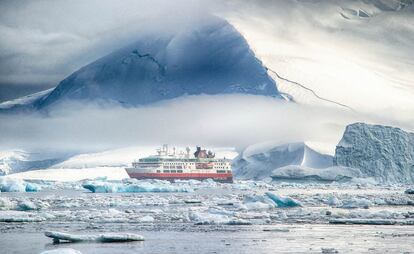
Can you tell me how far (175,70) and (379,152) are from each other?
4379cm

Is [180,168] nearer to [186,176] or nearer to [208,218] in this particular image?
[186,176]

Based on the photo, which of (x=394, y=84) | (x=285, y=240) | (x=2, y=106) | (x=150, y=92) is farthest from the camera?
(x=2, y=106)

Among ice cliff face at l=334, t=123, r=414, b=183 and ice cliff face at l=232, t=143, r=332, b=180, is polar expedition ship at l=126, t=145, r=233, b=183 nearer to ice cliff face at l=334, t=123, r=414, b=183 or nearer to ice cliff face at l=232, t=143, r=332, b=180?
ice cliff face at l=232, t=143, r=332, b=180

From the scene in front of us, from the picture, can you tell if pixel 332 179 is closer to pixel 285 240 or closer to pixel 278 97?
pixel 278 97

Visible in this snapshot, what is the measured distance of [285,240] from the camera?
74.9 feet

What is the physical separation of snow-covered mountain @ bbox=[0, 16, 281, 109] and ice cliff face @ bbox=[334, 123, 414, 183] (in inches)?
1075

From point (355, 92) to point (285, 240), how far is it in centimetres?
10327

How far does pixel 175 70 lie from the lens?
12012 cm

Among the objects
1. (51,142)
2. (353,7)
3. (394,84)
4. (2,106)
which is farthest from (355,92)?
(2,106)

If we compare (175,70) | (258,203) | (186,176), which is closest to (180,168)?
(186,176)

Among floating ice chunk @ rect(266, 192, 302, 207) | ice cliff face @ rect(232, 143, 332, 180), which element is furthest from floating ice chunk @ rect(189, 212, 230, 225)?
ice cliff face @ rect(232, 143, 332, 180)

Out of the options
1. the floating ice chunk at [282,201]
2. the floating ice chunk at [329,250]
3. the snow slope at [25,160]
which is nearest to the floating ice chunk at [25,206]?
the floating ice chunk at [282,201]

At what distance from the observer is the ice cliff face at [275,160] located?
314 ft

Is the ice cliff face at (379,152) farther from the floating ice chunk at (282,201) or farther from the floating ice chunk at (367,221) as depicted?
the floating ice chunk at (367,221)
